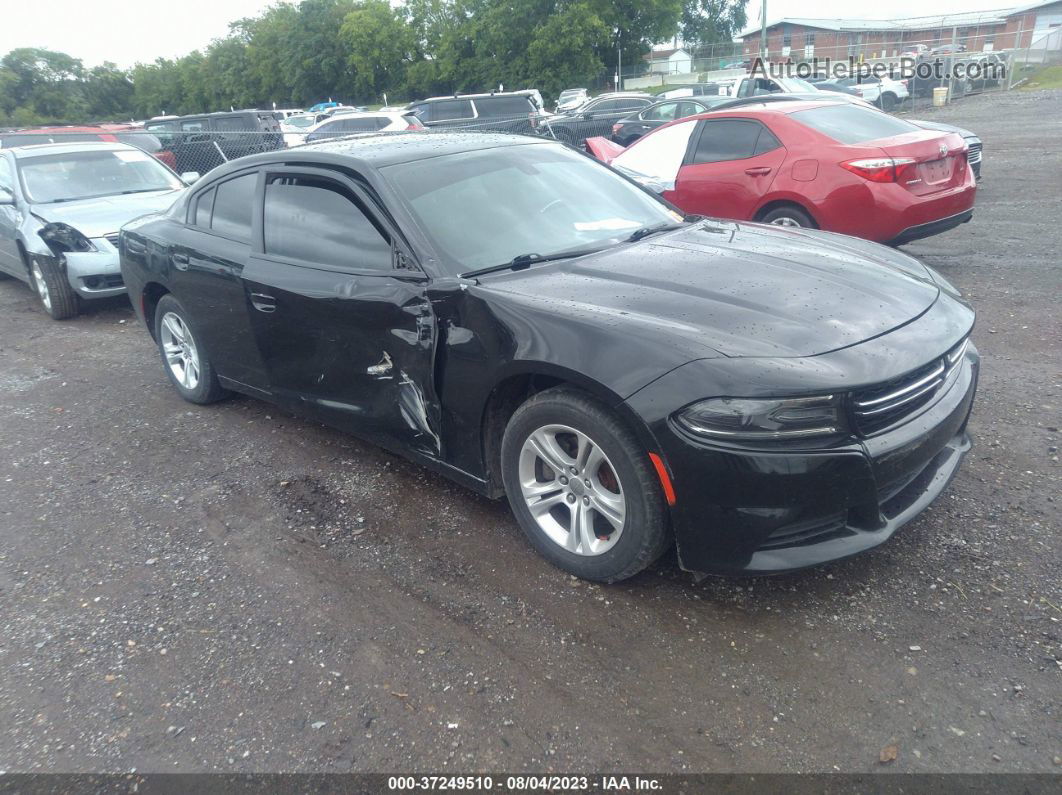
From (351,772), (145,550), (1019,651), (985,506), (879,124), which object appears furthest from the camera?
(879,124)

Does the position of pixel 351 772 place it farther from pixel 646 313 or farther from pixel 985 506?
pixel 985 506

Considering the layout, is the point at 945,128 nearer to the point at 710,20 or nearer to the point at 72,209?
Result: the point at 72,209

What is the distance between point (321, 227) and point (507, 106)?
15.5 metres

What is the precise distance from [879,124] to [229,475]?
6.45 meters

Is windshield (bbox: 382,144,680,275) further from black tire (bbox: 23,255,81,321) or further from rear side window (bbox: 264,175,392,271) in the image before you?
black tire (bbox: 23,255,81,321)

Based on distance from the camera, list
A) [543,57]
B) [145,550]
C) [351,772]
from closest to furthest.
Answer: [351,772] → [145,550] → [543,57]

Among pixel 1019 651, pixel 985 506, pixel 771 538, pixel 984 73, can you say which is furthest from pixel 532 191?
pixel 984 73

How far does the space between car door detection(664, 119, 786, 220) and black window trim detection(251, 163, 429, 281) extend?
4.57m

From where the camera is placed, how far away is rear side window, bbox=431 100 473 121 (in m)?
19.1

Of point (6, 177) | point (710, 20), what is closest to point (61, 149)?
point (6, 177)

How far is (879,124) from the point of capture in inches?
295

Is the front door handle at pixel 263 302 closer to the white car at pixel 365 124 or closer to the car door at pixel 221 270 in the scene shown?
the car door at pixel 221 270

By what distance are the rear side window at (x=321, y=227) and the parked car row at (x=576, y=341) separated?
1 centimetres

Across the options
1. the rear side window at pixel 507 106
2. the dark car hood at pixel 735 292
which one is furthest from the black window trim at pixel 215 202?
the rear side window at pixel 507 106
